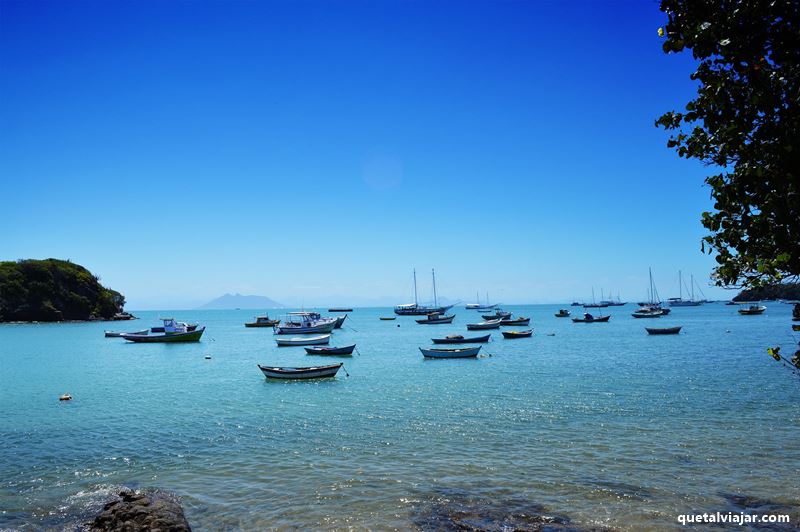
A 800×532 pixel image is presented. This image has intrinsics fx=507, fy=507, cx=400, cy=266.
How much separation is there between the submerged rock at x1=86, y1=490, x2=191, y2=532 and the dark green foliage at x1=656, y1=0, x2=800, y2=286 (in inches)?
454

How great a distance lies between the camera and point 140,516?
10758mm

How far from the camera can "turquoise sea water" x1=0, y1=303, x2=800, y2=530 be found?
13.3 m

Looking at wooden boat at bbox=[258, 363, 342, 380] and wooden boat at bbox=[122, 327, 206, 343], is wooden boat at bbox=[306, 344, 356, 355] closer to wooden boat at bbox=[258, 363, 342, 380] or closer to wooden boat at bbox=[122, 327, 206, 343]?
wooden boat at bbox=[258, 363, 342, 380]

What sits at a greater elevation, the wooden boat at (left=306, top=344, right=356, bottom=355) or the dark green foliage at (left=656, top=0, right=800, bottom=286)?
the dark green foliage at (left=656, top=0, right=800, bottom=286)

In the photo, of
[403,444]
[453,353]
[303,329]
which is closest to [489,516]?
[403,444]

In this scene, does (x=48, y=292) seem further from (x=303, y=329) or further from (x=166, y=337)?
(x=303, y=329)

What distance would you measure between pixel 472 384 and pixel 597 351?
26742 millimetres

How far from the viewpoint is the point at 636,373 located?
36.9 m

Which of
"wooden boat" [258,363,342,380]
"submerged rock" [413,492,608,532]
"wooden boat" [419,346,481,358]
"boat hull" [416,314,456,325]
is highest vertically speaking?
"wooden boat" [258,363,342,380]

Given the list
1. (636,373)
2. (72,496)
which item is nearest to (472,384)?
(636,373)

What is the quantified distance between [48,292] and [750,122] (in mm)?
162249

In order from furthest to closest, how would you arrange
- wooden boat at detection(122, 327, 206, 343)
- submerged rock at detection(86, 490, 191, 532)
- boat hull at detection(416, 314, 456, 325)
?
boat hull at detection(416, 314, 456, 325), wooden boat at detection(122, 327, 206, 343), submerged rock at detection(86, 490, 191, 532)

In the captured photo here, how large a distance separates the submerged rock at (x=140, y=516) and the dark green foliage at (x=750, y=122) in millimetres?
11532

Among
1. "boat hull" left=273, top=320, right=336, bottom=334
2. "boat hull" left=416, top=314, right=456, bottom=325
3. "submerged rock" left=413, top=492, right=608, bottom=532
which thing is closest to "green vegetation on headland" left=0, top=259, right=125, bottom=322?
"boat hull" left=273, top=320, right=336, bottom=334
